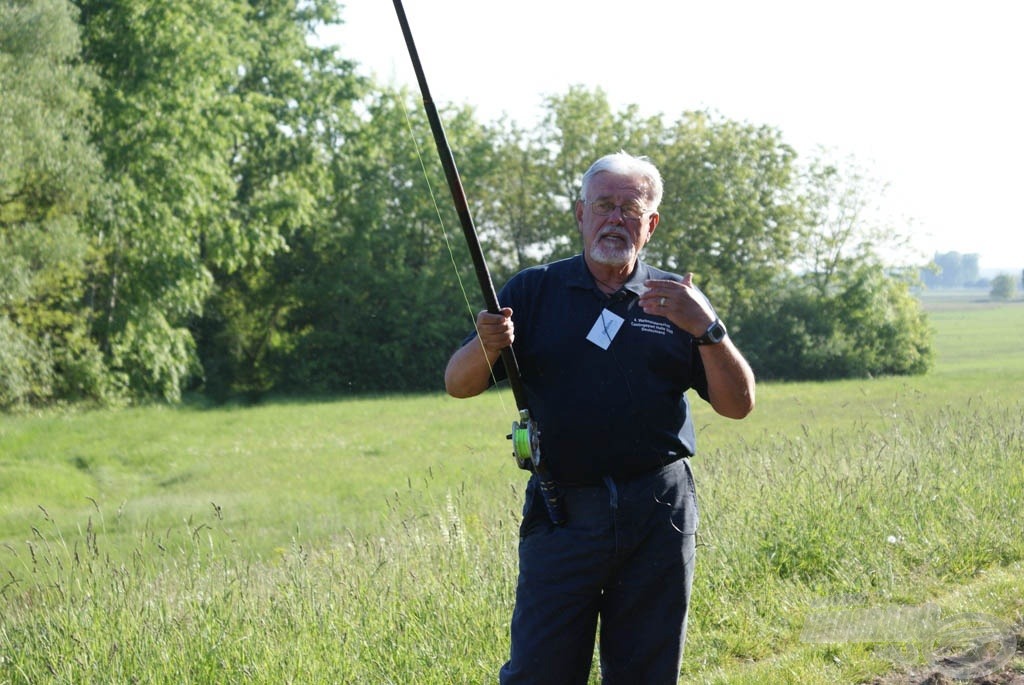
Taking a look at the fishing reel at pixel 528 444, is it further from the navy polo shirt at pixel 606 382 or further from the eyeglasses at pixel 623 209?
the eyeglasses at pixel 623 209

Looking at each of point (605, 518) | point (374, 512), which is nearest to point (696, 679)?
point (605, 518)

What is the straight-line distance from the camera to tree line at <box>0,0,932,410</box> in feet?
108

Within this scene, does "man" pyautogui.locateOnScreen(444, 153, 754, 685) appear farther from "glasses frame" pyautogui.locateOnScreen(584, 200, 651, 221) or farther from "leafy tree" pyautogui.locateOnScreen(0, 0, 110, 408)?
"leafy tree" pyautogui.locateOnScreen(0, 0, 110, 408)

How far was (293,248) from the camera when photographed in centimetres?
4275

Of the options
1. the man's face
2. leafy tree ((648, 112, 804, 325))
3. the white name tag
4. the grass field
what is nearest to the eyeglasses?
the man's face

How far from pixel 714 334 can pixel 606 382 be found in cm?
40

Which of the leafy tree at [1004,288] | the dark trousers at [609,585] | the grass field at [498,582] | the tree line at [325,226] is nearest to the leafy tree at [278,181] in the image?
the tree line at [325,226]

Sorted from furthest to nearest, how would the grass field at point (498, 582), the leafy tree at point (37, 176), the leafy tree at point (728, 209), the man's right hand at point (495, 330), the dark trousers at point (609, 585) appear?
1. the leafy tree at point (728, 209)
2. the leafy tree at point (37, 176)
3. the grass field at point (498, 582)
4. the dark trousers at point (609, 585)
5. the man's right hand at point (495, 330)

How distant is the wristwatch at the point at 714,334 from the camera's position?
3.75 m

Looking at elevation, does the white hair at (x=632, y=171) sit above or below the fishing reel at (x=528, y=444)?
above

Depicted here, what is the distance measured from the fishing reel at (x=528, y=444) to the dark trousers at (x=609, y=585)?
0.46 ft

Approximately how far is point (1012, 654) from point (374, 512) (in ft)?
30.4

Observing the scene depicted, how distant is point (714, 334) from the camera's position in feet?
12.3

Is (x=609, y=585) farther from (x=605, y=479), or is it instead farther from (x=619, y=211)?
(x=619, y=211)
